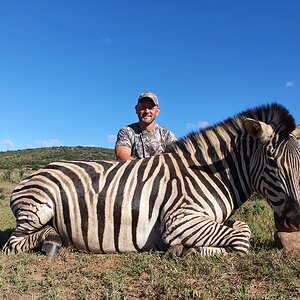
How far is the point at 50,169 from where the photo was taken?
4629mm

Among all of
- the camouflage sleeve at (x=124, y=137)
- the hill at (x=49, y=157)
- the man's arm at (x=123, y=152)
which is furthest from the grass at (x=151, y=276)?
the hill at (x=49, y=157)

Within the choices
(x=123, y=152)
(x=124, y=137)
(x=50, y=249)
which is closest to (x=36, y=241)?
(x=50, y=249)

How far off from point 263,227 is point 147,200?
221 centimetres

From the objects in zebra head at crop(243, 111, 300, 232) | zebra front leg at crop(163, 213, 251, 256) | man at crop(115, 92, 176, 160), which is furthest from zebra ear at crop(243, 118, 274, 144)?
man at crop(115, 92, 176, 160)

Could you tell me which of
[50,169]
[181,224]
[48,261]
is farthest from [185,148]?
[48,261]

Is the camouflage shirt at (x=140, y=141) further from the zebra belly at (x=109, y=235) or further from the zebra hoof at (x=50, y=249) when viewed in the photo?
the zebra hoof at (x=50, y=249)

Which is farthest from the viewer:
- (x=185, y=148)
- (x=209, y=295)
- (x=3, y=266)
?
(x=185, y=148)

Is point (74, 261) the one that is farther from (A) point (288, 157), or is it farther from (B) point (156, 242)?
(A) point (288, 157)

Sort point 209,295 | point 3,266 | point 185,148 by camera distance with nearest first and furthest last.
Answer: point 209,295 → point 3,266 → point 185,148

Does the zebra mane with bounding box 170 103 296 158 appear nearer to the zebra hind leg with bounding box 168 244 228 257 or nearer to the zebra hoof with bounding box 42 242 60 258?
the zebra hind leg with bounding box 168 244 228 257

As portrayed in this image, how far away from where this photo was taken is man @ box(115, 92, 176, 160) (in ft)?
20.1

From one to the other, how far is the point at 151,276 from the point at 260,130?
179 centimetres

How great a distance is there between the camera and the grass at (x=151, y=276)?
2.83 m

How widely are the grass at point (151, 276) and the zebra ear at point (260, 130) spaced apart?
1.10m
